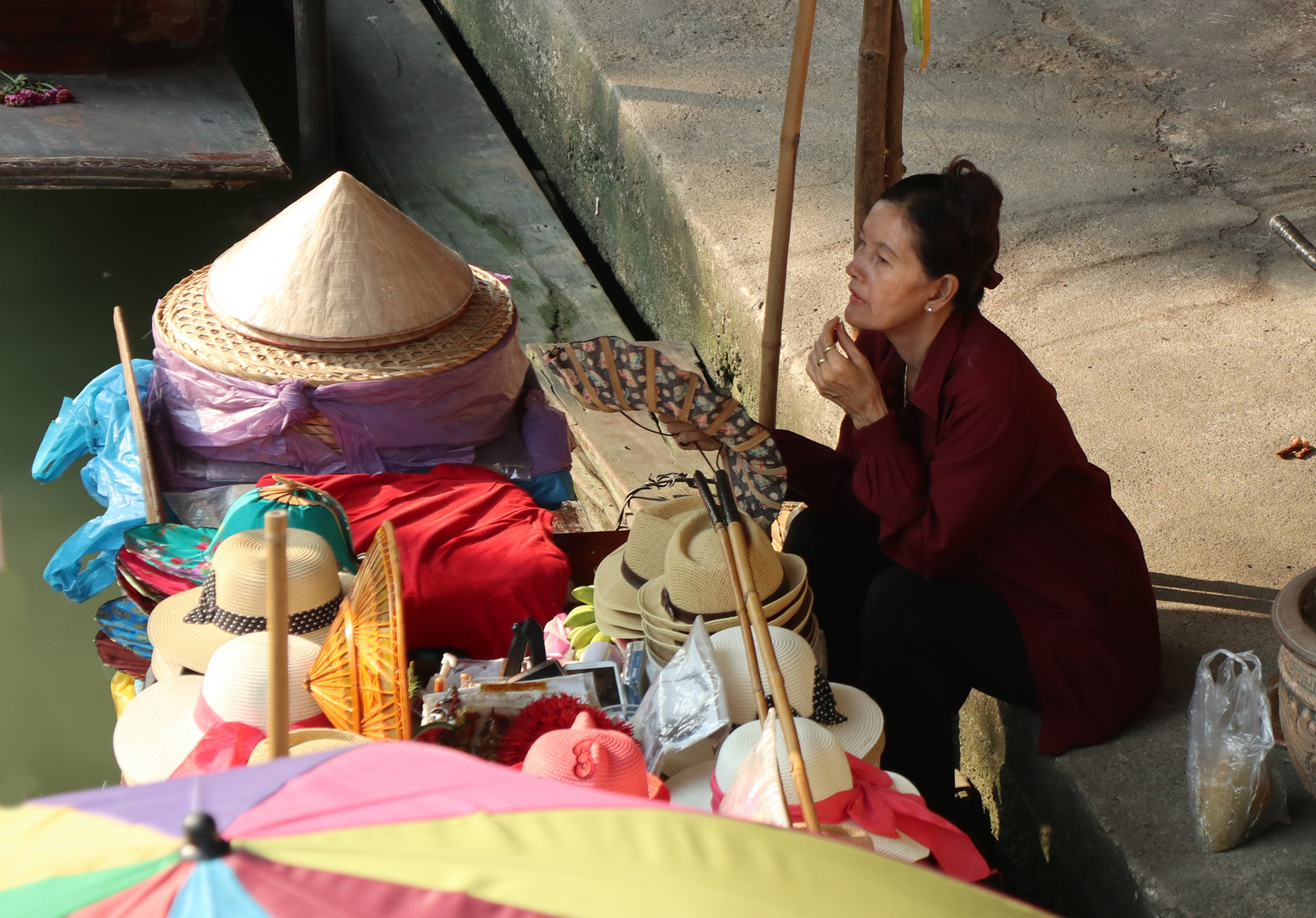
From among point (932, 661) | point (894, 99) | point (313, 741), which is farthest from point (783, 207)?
point (313, 741)

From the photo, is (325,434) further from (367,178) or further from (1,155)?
(367,178)

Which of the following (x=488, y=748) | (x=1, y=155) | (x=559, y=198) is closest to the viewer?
(x=488, y=748)

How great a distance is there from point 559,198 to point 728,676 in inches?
165

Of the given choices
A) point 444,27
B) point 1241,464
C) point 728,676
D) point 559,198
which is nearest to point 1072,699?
point 728,676

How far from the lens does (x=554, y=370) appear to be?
226 centimetres

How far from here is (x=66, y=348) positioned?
4582 mm

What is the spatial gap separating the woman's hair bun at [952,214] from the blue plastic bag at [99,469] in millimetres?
1666

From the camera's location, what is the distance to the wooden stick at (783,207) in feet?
7.79

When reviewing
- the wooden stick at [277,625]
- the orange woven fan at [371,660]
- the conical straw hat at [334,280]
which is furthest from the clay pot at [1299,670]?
the conical straw hat at [334,280]

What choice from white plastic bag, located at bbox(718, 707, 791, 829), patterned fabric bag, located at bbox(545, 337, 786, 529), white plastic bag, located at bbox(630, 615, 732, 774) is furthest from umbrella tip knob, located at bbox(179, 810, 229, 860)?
patterned fabric bag, located at bbox(545, 337, 786, 529)

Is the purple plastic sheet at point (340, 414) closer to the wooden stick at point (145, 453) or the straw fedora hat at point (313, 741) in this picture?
the wooden stick at point (145, 453)

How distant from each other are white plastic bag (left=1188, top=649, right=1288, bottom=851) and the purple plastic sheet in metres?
1.58

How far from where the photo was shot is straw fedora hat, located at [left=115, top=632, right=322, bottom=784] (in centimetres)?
→ 181

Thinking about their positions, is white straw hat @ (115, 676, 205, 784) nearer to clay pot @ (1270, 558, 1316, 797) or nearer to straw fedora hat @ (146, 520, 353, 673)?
straw fedora hat @ (146, 520, 353, 673)
